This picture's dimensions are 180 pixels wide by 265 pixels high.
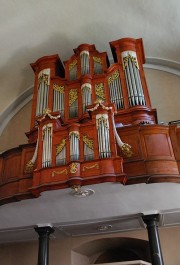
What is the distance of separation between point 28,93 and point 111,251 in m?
5.91

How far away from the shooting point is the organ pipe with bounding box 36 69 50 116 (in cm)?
858

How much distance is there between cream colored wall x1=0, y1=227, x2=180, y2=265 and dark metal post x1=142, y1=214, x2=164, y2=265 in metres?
1.23

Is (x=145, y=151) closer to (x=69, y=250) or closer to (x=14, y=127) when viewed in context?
(x=69, y=250)

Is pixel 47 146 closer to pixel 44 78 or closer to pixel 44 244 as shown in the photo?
pixel 44 244

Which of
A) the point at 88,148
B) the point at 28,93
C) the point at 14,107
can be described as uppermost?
the point at 28,93

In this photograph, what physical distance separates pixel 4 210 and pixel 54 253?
2.62 meters

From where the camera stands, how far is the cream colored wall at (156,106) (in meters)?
9.36

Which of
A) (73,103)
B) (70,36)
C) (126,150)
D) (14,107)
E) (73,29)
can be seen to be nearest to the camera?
(126,150)

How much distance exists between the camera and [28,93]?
10961 millimetres

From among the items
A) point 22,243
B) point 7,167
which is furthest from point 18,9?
point 22,243

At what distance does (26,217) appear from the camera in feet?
23.8

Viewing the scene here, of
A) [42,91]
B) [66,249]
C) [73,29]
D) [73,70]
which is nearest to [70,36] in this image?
[73,29]

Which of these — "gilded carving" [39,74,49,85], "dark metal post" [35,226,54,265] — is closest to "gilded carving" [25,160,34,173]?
"dark metal post" [35,226,54,265]

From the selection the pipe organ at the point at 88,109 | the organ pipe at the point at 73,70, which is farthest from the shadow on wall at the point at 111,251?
the organ pipe at the point at 73,70
